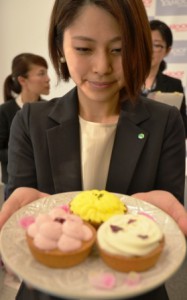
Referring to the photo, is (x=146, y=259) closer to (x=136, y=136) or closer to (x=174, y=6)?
(x=136, y=136)

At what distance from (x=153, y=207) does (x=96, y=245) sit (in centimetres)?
22

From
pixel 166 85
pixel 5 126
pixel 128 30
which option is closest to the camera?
pixel 128 30

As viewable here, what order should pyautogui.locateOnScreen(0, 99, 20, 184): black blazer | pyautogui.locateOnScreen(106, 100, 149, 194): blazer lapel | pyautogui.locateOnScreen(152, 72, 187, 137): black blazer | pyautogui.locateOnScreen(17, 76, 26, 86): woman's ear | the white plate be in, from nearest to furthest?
1. the white plate
2. pyautogui.locateOnScreen(106, 100, 149, 194): blazer lapel
3. pyautogui.locateOnScreen(0, 99, 20, 184): black blazer
4. pyautogui.locateOnScreen(152, 72, 187, 137): black blazer
5. pyautogui.locateOnScreen(17, 76, 26, 86): woman's ear

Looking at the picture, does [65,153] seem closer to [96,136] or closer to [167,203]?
[96,136]

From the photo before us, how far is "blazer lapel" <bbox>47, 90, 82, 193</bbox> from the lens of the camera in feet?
3.66

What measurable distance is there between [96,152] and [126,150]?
4.3 inches

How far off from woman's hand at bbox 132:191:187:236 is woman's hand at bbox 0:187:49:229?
13.3 inches

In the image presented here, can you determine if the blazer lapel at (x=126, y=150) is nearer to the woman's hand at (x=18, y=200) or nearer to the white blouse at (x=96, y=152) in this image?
the white blouse at (x=96, y=152)

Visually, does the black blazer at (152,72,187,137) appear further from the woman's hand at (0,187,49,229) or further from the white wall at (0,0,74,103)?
the woman's hand at (0,187,49,229)

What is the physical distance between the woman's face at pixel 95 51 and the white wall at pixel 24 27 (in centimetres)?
276

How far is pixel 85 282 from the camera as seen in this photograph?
708 millimetres

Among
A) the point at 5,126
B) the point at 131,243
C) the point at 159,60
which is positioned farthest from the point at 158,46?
the point at 131,243

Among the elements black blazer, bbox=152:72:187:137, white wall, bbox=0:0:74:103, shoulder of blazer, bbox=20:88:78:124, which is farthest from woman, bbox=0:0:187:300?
white wall, bbox=0:0:74:103

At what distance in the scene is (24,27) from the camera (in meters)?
3.91
